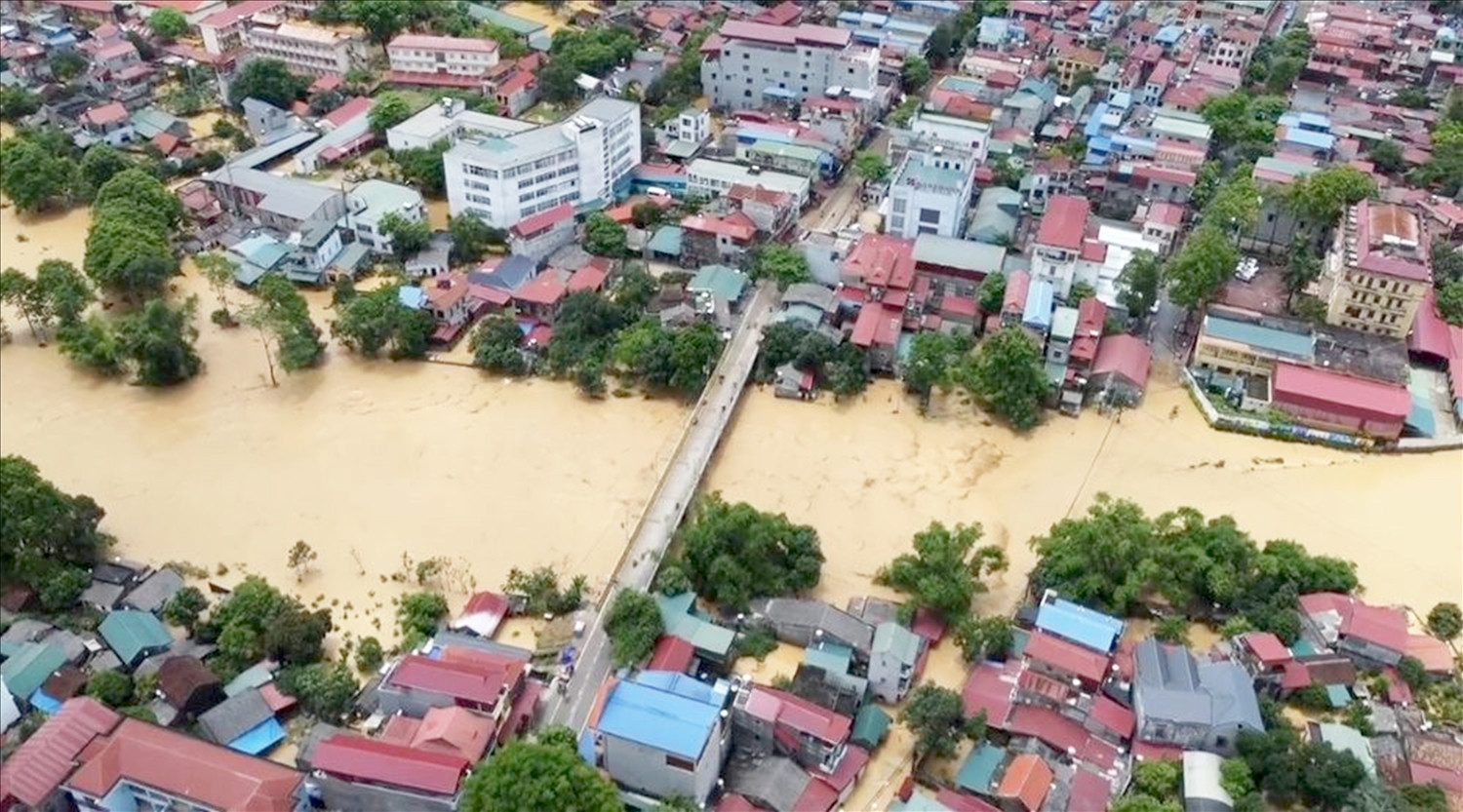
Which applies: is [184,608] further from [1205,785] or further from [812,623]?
[1205,785]

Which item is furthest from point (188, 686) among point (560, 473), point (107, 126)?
point (107, 126)

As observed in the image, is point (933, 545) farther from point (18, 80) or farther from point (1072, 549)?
point (18, 80)

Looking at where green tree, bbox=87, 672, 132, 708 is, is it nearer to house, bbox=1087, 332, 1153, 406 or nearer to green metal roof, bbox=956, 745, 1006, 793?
green metal roof, bbox=956, 745, 1006, 793

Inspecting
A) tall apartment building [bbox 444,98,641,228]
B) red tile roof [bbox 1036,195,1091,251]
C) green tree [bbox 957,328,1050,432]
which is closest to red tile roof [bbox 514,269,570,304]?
tall apartment building [bbox 444,98,641,228]

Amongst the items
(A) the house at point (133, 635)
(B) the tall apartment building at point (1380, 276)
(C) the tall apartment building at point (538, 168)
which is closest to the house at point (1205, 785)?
(B) the tall apartment building at point (1380, 276)

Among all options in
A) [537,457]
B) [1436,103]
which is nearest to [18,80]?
[537,457]

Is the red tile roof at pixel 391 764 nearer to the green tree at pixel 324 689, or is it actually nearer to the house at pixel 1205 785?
the green tree at pixel 324 689
